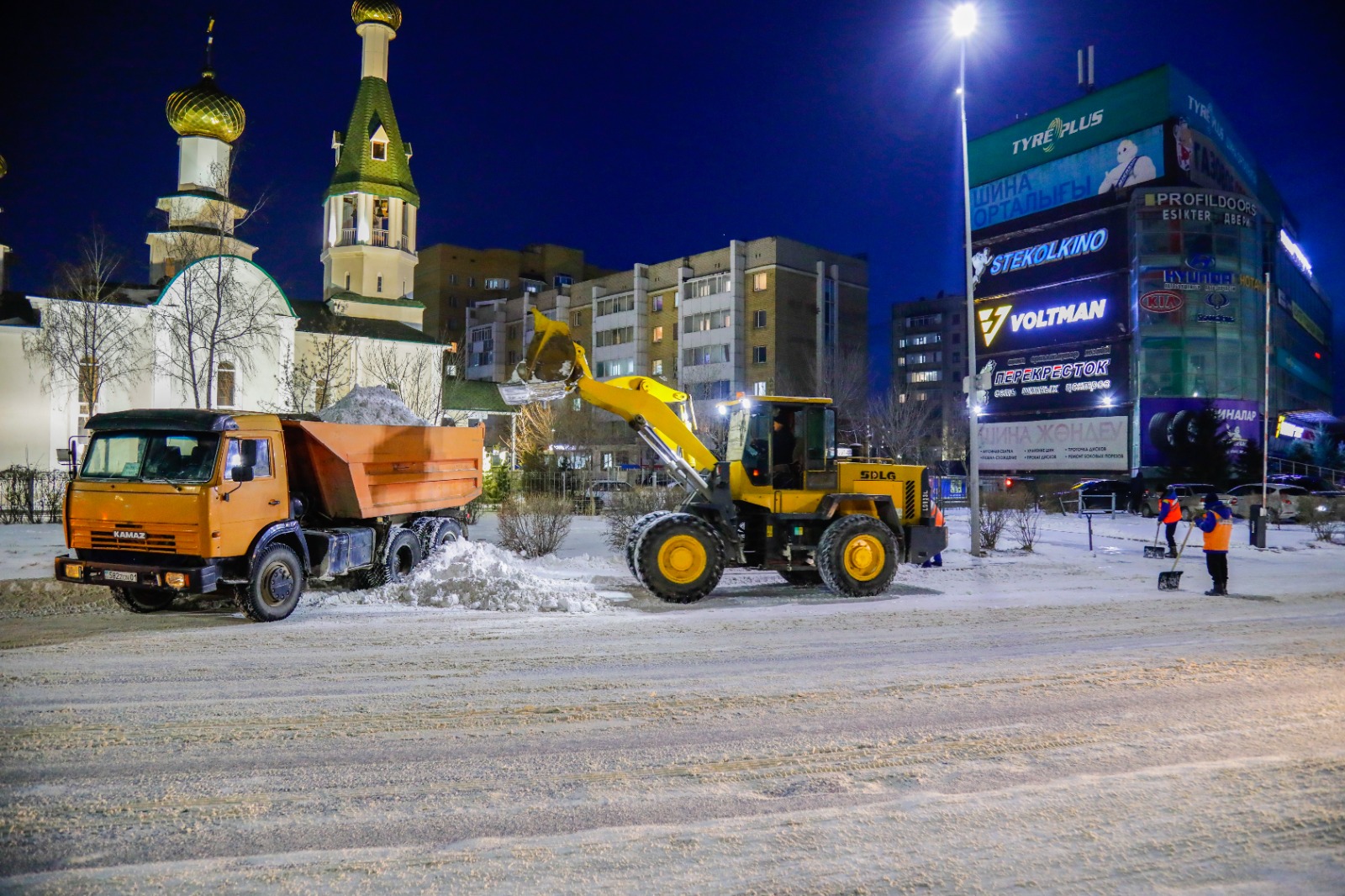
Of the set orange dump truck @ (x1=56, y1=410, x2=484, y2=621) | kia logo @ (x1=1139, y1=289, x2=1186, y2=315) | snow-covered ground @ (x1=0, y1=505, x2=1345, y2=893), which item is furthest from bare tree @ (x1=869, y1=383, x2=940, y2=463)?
orange dump truck @ (x1=56, y1=410, x2=484, y2=621)

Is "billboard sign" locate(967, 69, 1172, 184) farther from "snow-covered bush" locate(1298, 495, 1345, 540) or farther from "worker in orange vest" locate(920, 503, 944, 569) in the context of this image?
"worker in orange vest" locate(920, 503, 944, 569)

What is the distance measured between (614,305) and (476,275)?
34973mm

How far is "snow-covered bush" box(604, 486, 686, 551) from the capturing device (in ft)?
61.3

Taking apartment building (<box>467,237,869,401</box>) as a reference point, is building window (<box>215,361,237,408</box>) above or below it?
below

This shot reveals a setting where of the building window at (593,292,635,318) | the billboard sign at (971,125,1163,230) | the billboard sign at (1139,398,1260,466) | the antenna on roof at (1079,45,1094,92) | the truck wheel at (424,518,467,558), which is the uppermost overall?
the antenna on roof at (1079,45,1094,92)

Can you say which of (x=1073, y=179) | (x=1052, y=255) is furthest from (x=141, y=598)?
(x=1073, y=179)

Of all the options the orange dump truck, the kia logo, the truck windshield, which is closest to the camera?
the orange dump truck

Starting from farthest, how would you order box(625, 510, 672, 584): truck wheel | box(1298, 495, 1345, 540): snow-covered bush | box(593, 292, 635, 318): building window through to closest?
box(593, 292, 635, 318): building window, box(1298, 495, 1345, 540): snow-covered bush, box(625, 510, 672, 584): truck wheel

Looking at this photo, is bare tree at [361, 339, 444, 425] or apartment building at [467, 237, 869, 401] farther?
apartment building at [467, 237, 869, 401]

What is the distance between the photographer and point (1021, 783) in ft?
16.9

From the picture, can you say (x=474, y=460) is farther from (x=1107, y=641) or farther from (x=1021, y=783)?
(x=1021, y=783)

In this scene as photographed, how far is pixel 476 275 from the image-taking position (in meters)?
107

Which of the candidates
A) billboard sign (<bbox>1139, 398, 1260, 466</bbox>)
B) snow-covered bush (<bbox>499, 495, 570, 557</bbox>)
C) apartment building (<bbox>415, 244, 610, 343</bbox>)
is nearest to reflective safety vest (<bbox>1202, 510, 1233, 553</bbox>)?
snow-covered bush (<bbox>499, 495, 570, 557</bbox>)

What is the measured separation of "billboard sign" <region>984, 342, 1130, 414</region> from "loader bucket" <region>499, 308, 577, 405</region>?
4059cm
